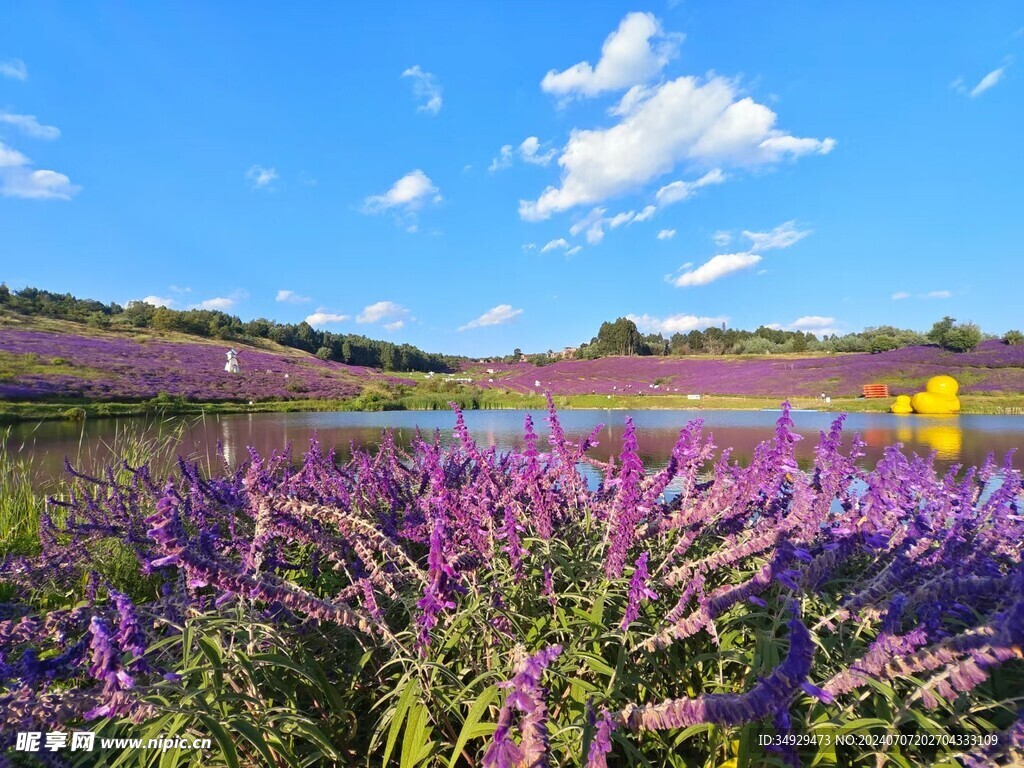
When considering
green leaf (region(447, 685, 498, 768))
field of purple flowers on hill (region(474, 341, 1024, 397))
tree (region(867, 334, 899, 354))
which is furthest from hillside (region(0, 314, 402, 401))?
tree (region(867, 334, 899, 354))

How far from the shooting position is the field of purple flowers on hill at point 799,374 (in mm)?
16812

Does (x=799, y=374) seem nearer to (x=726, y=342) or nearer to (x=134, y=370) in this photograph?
(x=726, y=342)

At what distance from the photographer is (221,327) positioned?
39969 mm

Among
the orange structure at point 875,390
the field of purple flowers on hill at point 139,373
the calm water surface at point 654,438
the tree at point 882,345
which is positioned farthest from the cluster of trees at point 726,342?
the field of purple flowers on hill at point 139,373

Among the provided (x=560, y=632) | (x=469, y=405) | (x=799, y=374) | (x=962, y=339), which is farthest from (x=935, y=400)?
(x=469, y=405)

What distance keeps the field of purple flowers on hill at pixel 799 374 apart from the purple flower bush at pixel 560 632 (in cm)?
1468

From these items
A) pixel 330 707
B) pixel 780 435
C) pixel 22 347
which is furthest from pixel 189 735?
pixel 22 347

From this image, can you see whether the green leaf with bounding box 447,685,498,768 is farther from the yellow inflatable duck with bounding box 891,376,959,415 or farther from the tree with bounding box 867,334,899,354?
the tree with bounding box 867,334,899,354

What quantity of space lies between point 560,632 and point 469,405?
924 inches

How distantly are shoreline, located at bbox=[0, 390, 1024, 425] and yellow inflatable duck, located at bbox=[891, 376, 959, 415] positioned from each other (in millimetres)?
373

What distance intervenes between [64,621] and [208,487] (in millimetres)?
1058

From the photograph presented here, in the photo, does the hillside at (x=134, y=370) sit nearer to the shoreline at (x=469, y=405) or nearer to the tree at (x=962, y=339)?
the shoreline at (x=469, y=405)

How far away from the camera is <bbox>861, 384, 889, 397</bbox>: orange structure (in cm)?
1692

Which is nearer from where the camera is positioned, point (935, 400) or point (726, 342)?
point (935, 400)
